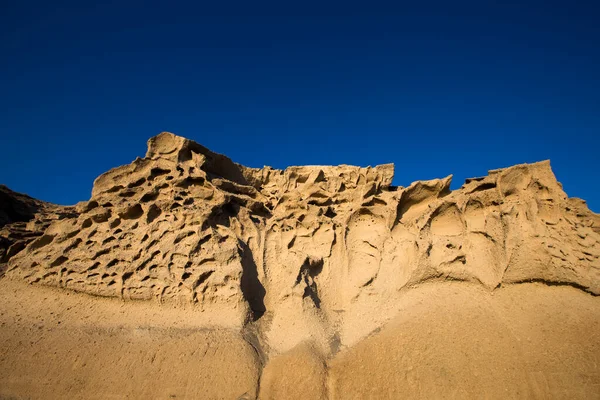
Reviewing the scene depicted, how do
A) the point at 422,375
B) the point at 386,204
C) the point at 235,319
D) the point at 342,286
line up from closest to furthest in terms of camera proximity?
the point at 422,375 < the point at 235,319 < the point at 342,286 < the point at 386,204

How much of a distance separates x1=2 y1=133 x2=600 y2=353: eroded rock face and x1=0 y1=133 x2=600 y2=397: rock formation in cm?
3

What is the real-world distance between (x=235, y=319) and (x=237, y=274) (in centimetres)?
90

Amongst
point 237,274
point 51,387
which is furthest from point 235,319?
point 51,387

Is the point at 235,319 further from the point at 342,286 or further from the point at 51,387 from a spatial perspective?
the point at 51,387

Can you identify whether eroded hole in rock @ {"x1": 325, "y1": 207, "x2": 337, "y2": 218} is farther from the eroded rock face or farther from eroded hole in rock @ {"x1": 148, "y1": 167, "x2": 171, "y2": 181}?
eroded hole in rock @ {"x1": 148, "y1": 167, "x2": 171, "y2": 181}

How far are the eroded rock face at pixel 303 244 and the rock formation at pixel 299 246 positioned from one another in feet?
0.08

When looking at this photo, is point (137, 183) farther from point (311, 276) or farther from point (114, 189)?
point (311, 276)

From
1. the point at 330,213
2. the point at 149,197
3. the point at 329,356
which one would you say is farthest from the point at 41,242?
the point at 329,356

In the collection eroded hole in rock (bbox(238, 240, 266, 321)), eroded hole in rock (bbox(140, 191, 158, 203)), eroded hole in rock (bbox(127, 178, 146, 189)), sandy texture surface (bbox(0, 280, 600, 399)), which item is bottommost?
sandy texture surface (bbox(0, 280, 600, 399))

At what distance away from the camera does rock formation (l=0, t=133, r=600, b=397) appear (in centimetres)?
741

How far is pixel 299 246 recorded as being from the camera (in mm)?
8812

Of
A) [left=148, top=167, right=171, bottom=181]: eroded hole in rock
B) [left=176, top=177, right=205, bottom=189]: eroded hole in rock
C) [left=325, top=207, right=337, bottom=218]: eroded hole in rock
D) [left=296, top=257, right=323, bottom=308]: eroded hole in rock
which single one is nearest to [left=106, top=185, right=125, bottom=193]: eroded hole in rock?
[left=148, top=167, right=171, bottom=181]: eroded hole in rock

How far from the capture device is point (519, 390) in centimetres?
599

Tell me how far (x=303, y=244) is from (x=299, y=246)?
109 millimetres
